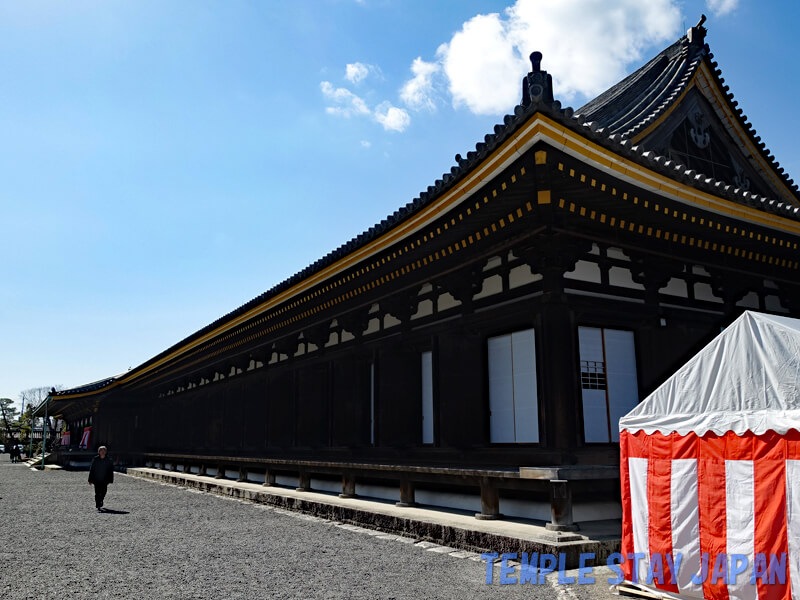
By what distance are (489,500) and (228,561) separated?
10.8 ft

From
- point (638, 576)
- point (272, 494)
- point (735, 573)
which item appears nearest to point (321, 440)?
point (272, 494)

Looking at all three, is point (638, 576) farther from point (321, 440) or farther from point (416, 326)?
point (321, 440)

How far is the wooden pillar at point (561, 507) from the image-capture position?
22.1ft

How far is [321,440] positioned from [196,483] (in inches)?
252

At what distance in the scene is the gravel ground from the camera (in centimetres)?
570

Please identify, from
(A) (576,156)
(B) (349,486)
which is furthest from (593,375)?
(B) (349,486)

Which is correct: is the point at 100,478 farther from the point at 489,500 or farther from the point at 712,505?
the point at 712,505

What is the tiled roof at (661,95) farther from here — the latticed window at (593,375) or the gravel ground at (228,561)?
the gravel ground at (228,561)

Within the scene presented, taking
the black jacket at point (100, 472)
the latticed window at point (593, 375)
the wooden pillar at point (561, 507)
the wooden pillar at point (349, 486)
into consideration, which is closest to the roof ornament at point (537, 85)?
the latticed window at point (593, 375)

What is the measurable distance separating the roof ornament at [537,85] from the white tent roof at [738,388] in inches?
107

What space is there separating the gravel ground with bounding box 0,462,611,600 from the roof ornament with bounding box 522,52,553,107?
458 centimetres

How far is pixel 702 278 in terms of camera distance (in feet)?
31.3

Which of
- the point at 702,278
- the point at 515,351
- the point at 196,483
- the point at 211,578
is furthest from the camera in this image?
the point at 196,483

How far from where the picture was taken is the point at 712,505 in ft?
14.9
